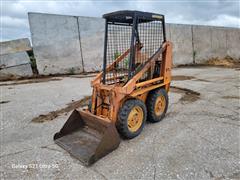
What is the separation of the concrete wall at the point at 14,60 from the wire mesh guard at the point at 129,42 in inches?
245

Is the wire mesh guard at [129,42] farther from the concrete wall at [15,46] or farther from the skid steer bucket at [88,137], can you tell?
the concrete wall at [15,46]

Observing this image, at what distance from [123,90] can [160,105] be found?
3.69 feet

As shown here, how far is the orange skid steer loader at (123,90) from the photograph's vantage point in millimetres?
2474

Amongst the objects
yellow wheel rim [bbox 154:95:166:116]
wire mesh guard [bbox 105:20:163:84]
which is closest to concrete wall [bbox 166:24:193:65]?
wire mesh guard [bbox 105:20:163:84]

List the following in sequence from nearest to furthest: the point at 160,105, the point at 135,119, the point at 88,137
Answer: the point at 88,137 < the point at 135,119 < the point at 160,105

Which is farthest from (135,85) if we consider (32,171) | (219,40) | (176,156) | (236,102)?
(219,40)

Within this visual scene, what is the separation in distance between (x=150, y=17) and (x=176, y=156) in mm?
1924

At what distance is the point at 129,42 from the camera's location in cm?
322

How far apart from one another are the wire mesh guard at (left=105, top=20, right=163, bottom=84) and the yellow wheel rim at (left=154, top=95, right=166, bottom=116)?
666 mm

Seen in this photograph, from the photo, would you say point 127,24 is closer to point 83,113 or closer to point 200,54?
point 83,113

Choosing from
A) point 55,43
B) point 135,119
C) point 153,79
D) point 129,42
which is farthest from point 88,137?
point 55,43

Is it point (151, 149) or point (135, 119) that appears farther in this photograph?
point (135, 119)

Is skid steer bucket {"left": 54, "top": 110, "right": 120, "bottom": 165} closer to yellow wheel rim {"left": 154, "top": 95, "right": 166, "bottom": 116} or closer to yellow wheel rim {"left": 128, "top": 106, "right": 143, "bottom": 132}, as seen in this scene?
yellow wheel rim {"left": 128, "top": 106, "right": 143, "bottom": 132}

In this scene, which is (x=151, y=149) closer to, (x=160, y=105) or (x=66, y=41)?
(x=160, y=105)
